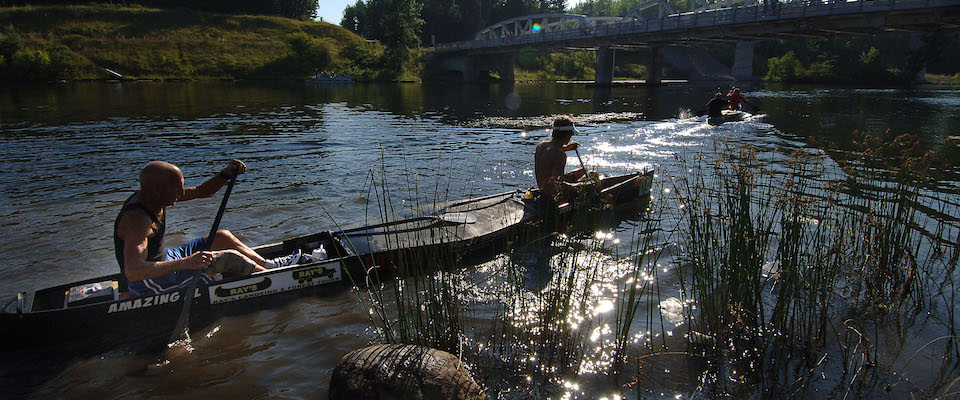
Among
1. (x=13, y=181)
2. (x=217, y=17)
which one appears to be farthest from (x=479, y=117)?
(x=217, y=17)

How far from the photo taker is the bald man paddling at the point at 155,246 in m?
5.01

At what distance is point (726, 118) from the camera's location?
25000mm

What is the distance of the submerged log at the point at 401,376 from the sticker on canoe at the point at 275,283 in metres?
2.41

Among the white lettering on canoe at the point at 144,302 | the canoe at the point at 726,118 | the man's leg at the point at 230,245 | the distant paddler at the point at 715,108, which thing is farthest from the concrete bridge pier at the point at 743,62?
the white lettering on canoe at the point at 144,302

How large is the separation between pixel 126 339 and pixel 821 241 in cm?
748

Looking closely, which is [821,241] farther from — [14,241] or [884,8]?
[884,8]

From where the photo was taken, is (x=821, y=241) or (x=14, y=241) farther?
(x=14, y=241)

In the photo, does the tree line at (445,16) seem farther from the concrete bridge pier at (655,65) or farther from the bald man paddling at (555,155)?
the bald man paddling at (555,155)

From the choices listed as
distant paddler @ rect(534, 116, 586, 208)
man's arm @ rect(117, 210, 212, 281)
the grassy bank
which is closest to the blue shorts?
man's arm @ rect(117, 210, 212, 281)

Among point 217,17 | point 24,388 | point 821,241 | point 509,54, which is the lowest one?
point 24,388

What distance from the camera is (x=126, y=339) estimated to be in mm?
5734

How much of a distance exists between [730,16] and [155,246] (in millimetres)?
49987

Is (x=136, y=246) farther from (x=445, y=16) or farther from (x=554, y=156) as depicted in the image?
(x=445, y=16)

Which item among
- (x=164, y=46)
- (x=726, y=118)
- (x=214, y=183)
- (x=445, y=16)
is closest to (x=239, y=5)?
(x=164, y=46)
